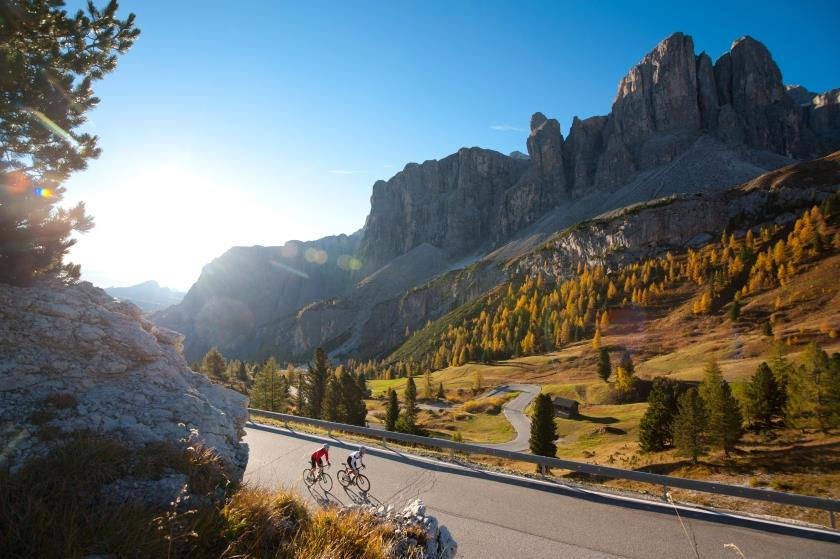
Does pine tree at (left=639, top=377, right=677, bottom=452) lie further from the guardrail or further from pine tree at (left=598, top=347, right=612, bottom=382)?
pine tree at (left=598, top=347, right=612, bottom=382)

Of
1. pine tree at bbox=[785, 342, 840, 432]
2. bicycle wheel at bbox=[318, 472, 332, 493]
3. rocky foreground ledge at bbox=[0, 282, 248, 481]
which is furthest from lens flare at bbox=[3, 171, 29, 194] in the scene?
pine tree at bbox=[785, 342, 840, 432]

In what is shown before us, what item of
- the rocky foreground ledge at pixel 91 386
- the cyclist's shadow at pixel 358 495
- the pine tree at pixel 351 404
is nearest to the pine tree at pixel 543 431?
the pine tree at pixel 351 404

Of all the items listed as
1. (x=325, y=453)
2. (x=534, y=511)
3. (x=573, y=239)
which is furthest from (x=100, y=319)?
(x=573, y=239)

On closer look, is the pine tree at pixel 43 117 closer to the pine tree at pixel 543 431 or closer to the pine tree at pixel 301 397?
the pine tree at pixel 543 431

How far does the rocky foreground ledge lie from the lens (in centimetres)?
719

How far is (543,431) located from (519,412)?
3672cm

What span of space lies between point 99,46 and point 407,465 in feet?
51.9

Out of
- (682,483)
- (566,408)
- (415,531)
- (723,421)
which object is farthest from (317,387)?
(415,531)

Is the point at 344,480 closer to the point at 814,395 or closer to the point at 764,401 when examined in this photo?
the point at 814,395

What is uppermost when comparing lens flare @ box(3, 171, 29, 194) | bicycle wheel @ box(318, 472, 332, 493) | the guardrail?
lens flare @ box(3, 171, 29, 194)

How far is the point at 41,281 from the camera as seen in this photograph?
11.8 metres

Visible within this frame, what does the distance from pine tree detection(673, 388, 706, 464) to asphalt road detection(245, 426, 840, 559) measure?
30244 mm

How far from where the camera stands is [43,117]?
11.0 metres

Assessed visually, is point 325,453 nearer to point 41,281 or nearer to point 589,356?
point 41,281
